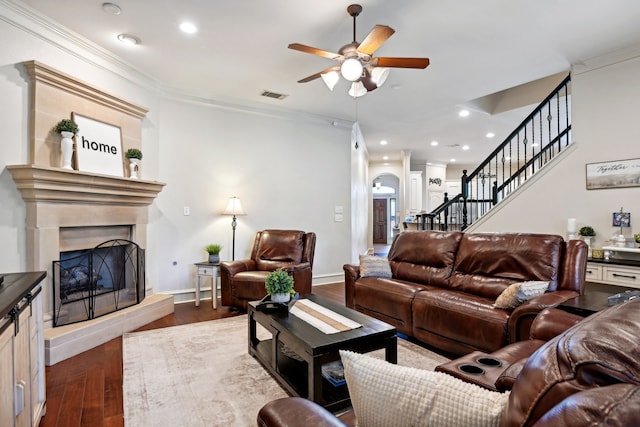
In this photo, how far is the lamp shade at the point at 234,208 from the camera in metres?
4.83

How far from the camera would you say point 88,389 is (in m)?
2.37

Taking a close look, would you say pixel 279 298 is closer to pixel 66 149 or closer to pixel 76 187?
pixel 76 187

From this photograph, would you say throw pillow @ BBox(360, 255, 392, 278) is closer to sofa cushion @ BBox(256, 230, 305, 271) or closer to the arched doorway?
sofa cushion @ BBox(256, 230, 305, 271)

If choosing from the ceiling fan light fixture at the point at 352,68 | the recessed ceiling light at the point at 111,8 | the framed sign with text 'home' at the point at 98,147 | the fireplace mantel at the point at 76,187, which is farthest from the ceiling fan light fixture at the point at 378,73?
the framed sign with text 'home' at the point at 98,147

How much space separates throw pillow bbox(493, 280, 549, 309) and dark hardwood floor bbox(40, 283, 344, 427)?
105 inches

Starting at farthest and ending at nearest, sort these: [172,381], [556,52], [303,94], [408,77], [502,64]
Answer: [303,94], [408,77], [502,64], [556,52], [172,381]

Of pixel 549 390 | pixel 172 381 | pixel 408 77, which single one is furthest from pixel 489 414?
pixel 408 77

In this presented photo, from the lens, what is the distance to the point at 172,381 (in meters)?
2.45

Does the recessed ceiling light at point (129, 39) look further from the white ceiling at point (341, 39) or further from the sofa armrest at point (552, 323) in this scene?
the sofa armrest at point (552, 323)

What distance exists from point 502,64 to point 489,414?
4260mm

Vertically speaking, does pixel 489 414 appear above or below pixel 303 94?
below

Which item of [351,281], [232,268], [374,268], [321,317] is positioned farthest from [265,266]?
[321,317]

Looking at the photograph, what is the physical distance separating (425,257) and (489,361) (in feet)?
7.00

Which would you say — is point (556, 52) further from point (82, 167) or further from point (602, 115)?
point (82, 167)
